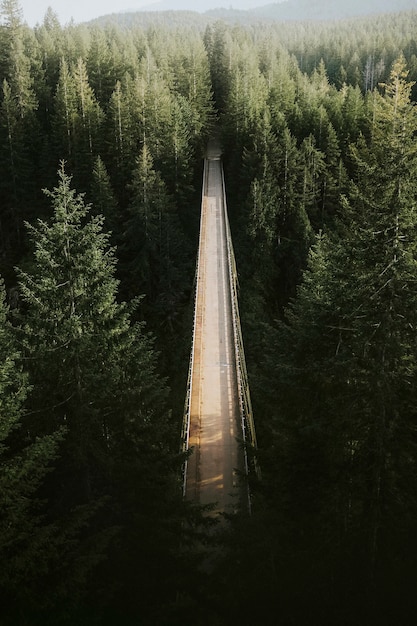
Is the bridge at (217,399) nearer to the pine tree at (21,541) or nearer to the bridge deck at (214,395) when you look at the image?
the bridge deck at (214,395)

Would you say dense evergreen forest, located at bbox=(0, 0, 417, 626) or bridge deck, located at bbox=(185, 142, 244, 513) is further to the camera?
bridge deck, located at bbox=(185, 142, 244, 513)

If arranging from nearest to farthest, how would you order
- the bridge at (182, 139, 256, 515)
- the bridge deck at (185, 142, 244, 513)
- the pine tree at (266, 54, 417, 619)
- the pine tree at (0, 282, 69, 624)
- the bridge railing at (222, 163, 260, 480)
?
the pine tree at (0, 282, 69, 624) → the pine tree at (266, 54, 417, 619) → the bridge at (182, 139, 256, 515) → the bridge deck at (185, 142, 244, 513) → the bridge railing at (222, 163, 260, 480)

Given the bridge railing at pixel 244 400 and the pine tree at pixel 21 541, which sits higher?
the pine tree at pixel 21 541

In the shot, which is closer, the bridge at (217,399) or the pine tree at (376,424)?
the pine tree at (376,424)

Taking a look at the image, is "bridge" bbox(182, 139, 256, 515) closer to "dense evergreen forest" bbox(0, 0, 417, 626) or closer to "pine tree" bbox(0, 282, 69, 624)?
"dense evergreen forest" bbox(0, 0, 417, 626)

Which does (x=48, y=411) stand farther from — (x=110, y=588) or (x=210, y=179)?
(x=210, y=179)

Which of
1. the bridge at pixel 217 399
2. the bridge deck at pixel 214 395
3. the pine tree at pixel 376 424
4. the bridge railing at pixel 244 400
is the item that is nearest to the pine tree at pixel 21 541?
the bridge at pixel 217 399

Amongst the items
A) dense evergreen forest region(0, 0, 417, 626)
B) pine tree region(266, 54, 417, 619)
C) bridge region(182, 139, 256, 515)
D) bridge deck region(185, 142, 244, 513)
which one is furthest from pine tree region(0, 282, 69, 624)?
pine tree region(266, 54, 417, 619)

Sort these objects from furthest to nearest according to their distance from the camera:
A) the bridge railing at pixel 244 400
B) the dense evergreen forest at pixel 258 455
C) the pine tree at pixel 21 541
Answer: the bridge railing at pixel 244 400, the dense evergreen forest at pixel 258 455, the pine tree at pixel 21 541
